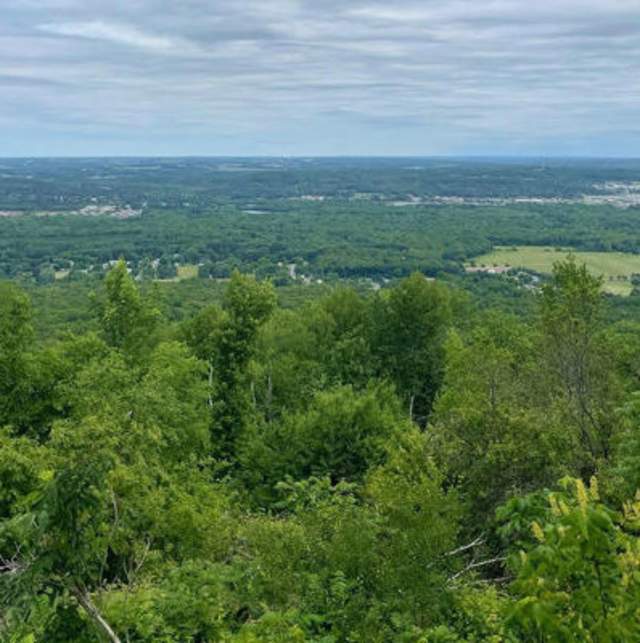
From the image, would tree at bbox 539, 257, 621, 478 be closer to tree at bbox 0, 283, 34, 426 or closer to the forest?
the forest

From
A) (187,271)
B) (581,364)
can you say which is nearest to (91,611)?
(581,364)

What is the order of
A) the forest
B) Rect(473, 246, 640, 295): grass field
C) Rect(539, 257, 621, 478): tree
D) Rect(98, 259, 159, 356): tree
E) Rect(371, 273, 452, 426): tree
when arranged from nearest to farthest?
the forest, Rect(539, 257, 621, 478): tree, Rect(98, 259, 159, 356): tree, Rect(371, 273, 452, 426): tree, Rect(473, 246, 640, 295): grass field

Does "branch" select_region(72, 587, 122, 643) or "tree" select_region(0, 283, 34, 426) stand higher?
"branch" select_region(72, 587, 122, 643)

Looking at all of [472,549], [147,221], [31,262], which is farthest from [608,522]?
[147,221]

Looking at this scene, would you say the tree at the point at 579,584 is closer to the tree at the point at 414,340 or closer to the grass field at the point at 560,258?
the tree at the point at 414,340

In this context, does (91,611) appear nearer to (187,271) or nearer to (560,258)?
(187,271)

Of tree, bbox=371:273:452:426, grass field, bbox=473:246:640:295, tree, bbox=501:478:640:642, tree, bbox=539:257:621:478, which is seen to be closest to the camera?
tree, bbox=501:478:640:642

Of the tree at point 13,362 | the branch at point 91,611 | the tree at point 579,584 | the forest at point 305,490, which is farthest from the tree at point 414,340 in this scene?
the tree at point 579,584

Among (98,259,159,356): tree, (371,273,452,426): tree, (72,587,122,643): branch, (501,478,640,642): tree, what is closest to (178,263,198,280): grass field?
(371,273,452,426): tree
